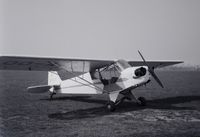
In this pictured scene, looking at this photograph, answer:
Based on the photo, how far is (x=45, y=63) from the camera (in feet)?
36.3

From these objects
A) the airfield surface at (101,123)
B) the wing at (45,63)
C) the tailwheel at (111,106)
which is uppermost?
the wing at (45,63)

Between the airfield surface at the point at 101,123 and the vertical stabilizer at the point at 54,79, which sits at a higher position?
the vertical stabilizer at the point at 54,79

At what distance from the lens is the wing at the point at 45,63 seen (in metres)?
9.70

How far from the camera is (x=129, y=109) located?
11.0 metres

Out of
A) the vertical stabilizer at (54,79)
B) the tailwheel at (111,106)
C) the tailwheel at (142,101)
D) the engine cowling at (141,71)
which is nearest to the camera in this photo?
the engine cowling at (141,71)

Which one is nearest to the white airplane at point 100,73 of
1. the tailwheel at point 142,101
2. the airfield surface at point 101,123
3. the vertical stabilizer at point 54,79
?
the tailwheel at point 142,101

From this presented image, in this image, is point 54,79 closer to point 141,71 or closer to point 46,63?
point 46,63

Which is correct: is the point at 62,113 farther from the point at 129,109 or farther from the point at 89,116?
the point at 129,109

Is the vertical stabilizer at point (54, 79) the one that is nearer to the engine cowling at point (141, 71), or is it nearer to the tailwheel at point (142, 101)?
the tailwheel at point (142, 101)

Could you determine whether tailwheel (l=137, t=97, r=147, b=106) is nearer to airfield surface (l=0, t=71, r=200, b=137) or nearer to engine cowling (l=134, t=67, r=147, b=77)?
airfield surface (l=0, t=71, r=200, b=137)

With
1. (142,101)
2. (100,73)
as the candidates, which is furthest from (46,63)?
(142,101)

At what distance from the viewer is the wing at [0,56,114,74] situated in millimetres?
9695

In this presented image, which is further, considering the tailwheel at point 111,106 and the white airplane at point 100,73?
the tailwheel at point 111,106

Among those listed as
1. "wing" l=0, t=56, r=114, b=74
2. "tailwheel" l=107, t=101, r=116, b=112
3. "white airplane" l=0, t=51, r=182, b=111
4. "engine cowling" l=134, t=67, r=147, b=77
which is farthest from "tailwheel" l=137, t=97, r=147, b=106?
"wing" l=0, t=56, r=114, b=74
